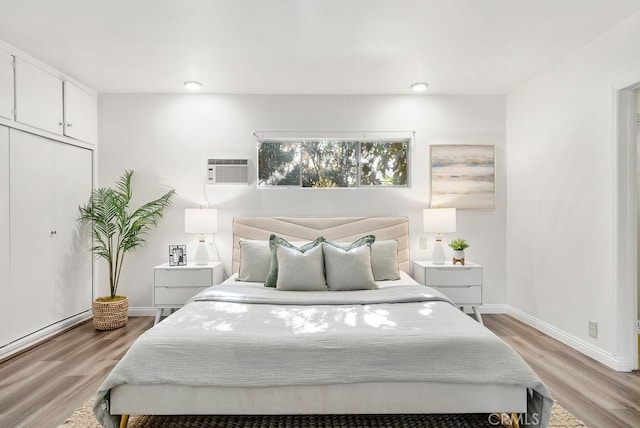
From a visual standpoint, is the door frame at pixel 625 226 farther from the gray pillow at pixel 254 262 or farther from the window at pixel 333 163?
the gray pillow at pixel 254 262

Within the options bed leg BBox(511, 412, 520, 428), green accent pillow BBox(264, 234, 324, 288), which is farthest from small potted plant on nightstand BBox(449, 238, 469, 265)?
bed leg BBox(511, 412, 520, 428)

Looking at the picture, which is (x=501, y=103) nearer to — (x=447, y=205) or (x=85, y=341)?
(x=447, y=205)

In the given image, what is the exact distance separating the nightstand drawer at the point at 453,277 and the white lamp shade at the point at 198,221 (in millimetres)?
2327

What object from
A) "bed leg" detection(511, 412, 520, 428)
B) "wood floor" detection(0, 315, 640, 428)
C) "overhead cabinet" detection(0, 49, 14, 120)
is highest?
"overhead cabinet" detection(0, 49, 14, 120)

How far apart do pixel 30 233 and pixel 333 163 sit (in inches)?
121

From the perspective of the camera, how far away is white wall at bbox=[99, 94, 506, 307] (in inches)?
172

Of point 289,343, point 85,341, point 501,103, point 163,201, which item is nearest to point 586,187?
point 501,103

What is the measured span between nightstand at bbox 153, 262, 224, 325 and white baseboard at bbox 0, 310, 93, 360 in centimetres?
94

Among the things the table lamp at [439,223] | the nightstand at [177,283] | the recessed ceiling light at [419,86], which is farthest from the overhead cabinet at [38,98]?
the table lamp at [439,223]

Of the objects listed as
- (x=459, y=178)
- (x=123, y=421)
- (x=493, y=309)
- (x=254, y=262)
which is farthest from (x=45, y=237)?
(x=493, y=309)

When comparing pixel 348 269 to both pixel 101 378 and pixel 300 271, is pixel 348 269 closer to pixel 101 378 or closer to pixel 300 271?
pixel 300 271

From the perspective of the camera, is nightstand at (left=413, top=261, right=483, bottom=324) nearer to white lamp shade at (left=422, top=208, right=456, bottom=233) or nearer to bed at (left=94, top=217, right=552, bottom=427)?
white lamp shade at (left=422, top=208, right=456, bottom=233)

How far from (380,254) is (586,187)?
1830 millimetres

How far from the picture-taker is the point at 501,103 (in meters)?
4.45
